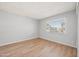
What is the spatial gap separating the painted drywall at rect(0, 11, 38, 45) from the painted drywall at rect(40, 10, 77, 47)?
0.44 ft

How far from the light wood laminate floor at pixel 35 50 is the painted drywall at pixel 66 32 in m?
0.11

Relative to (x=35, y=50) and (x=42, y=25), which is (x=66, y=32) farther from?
(x=35, y=50)

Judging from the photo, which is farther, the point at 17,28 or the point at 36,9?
the point at 17,28

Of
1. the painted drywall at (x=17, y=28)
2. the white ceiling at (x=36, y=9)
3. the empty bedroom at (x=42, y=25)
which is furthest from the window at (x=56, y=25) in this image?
the painted drywall at (x=17, y=28)

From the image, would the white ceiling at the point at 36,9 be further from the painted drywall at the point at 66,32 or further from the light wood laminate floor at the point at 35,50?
the light wood laminate floor at the point at 35,50

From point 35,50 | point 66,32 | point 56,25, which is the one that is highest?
point 56,25

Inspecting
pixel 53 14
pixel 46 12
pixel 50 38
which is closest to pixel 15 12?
pixel 46 12

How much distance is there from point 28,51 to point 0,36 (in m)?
0.63

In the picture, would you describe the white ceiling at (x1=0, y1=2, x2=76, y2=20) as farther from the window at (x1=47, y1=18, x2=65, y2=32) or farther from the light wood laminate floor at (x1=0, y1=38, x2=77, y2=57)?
the light wood laminate floor at (x1=0, y1=38, x2=77, y2=57)

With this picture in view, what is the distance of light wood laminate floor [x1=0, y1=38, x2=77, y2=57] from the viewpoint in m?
1.23

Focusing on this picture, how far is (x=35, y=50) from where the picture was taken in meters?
1.54

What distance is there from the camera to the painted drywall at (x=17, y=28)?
1.17 meters

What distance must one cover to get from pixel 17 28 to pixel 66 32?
2.63ft

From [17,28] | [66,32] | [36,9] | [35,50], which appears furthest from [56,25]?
[35,50]
